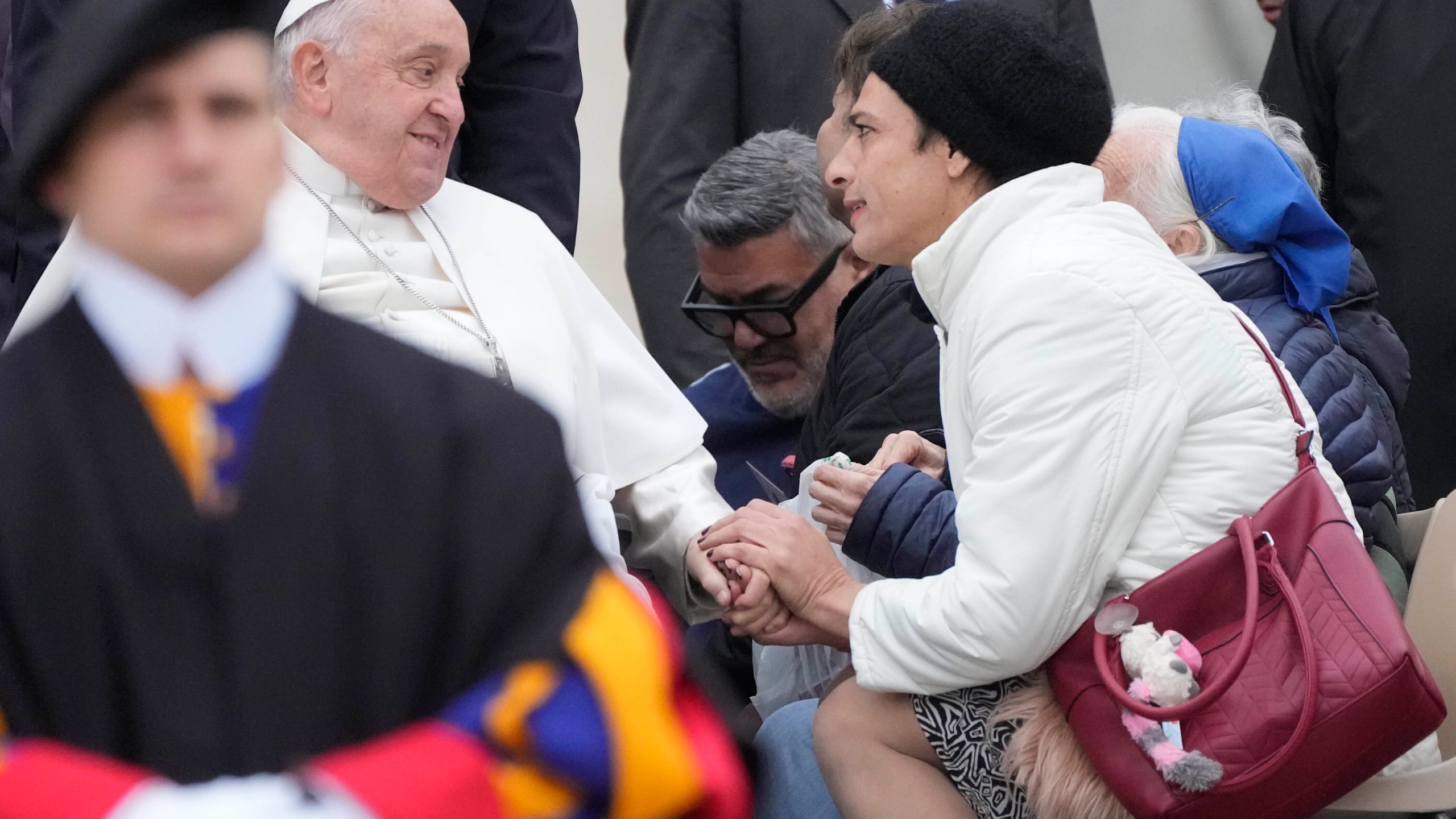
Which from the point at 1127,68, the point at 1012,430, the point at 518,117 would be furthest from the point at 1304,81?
the point at 1012,430

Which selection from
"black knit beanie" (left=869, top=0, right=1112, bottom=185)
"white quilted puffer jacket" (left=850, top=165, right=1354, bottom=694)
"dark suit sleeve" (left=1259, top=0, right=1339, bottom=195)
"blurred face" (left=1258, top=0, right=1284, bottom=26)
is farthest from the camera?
"blurred face" (left=1258, top=0, right=1284, bottom=26)

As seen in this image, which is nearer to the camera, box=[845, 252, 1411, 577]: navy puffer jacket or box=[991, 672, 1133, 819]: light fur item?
box=[991, 672, 1133, 819]: light fur item

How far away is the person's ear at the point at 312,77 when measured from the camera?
2549mm

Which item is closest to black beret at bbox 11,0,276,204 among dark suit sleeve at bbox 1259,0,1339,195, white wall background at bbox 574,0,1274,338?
dark suit sleeve at bbox 1259,0,1339,195

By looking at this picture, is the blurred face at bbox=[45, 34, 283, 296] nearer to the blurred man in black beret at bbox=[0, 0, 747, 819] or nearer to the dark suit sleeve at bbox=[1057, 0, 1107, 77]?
the blurred man in black beret at bbox=[0, 0, 747, 819]

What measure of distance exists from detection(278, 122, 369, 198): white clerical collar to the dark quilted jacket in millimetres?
964

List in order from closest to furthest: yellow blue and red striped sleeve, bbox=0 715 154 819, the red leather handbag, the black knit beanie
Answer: yellow blue and red striped sleeve, bbox=0 715 154 819 < the red leather handbag < the black knit beanie

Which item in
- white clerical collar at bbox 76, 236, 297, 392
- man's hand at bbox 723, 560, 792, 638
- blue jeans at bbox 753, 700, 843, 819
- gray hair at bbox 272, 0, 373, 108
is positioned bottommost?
blue jeans at bbox 753, 700, 843, 819

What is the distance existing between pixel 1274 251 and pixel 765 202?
117 cm

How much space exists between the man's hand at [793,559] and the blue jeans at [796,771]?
175mm

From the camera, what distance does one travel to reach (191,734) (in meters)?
1.21

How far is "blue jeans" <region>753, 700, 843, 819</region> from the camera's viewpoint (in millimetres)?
2535

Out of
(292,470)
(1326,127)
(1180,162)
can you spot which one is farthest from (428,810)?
(1326,127)

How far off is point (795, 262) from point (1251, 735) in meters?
1.89
